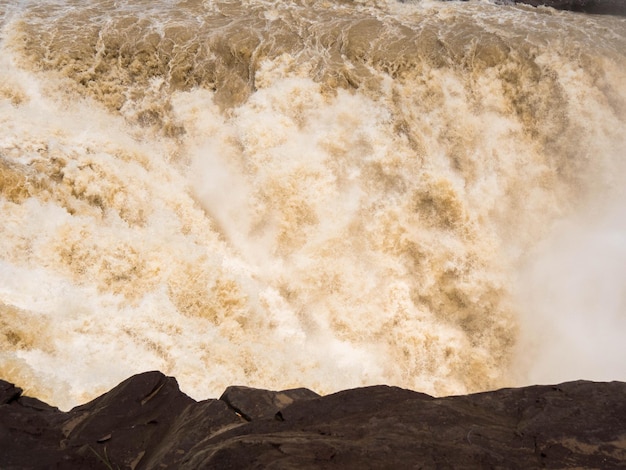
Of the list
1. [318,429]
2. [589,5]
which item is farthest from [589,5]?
[318,429]

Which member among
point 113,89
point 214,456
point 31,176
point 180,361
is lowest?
point 214,456

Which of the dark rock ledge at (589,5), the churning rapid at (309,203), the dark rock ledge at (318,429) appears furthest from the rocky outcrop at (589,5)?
the dark rock ledge at (318,429)

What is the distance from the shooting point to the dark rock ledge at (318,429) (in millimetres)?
2865

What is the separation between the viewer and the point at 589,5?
11320 millimetres

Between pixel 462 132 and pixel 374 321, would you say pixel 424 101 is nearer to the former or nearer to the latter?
pixel 462 132

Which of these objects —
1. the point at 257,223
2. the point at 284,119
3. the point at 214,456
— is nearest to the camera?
the point at 214,456

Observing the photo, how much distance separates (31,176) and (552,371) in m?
6.54

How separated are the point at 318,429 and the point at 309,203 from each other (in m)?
4.27

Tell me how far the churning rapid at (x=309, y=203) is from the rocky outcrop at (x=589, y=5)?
8.16 ft

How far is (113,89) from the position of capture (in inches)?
320

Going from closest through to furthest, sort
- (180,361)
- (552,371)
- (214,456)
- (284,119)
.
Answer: (214,456) → (180,361) → (552,371) → (284,119)

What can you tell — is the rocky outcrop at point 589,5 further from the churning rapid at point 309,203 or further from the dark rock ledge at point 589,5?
the churning rapid at point 309,203

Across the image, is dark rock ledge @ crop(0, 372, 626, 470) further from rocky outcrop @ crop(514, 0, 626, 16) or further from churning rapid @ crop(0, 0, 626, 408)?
rocky outcrop @ crop(514, 0, 626, 16)

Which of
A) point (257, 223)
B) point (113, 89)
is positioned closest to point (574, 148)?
point (257, 223)
